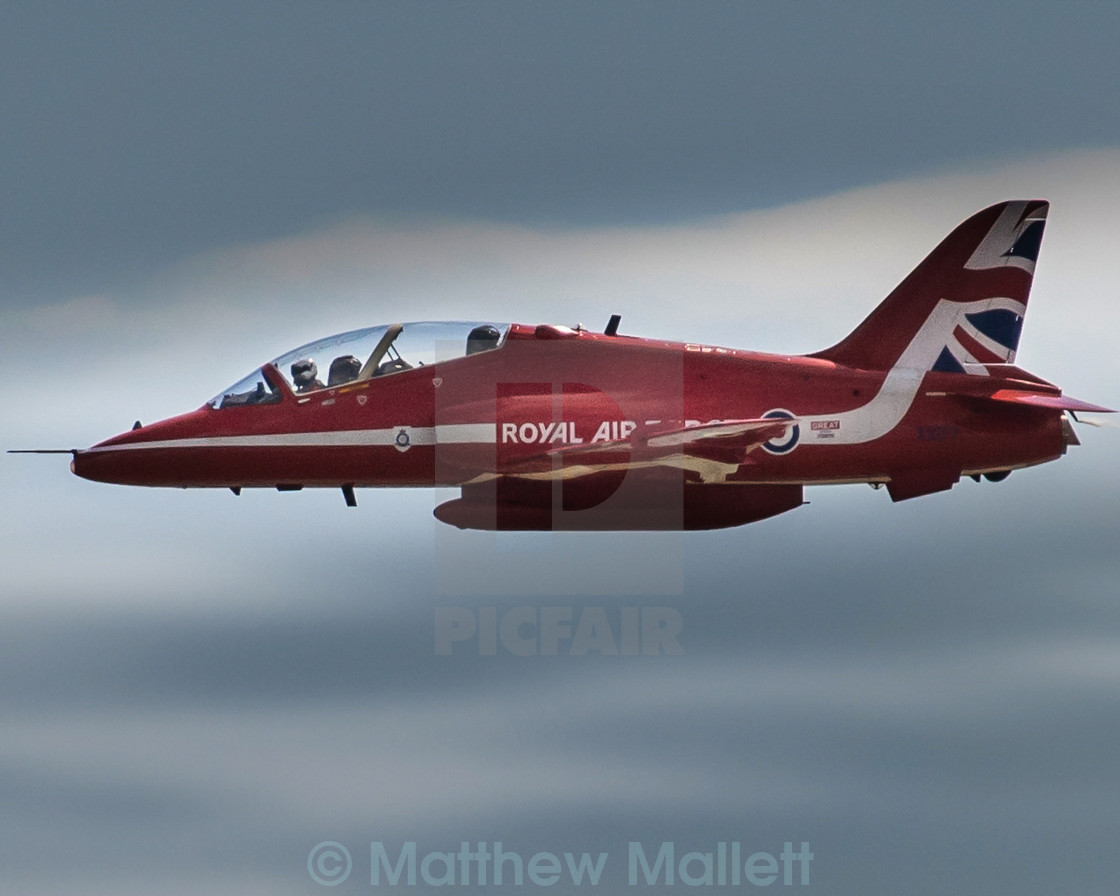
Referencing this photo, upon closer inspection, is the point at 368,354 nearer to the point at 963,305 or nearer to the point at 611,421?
the point at 611,421

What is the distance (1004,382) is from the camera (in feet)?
120

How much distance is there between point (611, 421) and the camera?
35.7 m

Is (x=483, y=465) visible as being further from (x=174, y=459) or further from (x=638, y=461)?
(x=174, y=459)

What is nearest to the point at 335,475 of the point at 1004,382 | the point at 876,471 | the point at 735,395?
the point at 735,395

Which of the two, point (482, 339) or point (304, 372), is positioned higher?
point (482, 339)

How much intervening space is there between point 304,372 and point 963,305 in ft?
50.3

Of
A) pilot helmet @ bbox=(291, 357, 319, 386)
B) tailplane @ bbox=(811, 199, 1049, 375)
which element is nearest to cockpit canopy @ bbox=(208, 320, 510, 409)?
pilot helmet @ bbox=(291, 357, 319, 386)

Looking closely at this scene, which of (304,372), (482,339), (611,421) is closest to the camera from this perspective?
(611,421)

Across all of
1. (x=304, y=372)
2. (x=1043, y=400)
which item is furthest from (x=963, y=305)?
(x=304, y=372)

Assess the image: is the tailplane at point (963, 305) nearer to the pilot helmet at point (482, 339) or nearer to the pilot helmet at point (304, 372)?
the pilot helmet at point (482, 339)

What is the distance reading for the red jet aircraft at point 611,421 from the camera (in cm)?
3578

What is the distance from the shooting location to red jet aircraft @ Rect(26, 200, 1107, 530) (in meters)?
35.8

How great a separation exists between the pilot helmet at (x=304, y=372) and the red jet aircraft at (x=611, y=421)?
2.0 inches

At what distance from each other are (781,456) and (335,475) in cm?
1008
